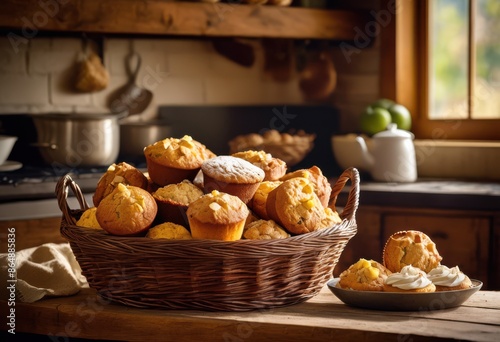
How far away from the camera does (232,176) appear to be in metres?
1.48

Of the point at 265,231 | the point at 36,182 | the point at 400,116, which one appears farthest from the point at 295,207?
the point at 400,116

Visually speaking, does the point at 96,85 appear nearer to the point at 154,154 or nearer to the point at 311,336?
the point at 154,154

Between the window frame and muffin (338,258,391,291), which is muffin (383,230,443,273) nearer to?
muffin (338,258,391,291)

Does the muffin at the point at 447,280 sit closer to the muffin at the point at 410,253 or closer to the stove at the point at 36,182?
the muffin at the point at 410,253

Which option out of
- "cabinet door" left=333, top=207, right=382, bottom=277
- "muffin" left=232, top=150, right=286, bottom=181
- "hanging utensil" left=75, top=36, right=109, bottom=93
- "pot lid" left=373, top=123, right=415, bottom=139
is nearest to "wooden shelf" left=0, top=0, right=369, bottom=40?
"hanging utensil" left=75, top=36, right=109, bottom=93

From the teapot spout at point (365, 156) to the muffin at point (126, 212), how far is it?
6.09 feet

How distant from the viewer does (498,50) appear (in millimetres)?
3348

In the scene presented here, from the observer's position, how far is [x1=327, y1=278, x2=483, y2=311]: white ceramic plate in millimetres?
1395

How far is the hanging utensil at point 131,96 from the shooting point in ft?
11.5

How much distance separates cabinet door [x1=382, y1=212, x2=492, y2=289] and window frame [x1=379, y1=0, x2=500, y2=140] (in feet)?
2.41

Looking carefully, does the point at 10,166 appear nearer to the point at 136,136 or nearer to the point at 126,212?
the point at 136,136

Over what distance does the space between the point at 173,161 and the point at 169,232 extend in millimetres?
185

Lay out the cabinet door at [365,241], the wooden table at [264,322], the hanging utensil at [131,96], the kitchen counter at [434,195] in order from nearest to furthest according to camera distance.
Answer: the wooden table at [264,322] < the kitchen counter at [434,195] < the cabinet door at [365,241] < the hanging utensil at [131,96]

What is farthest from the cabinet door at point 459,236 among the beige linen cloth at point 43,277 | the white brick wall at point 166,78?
the beige linen cloth at point 43,277
